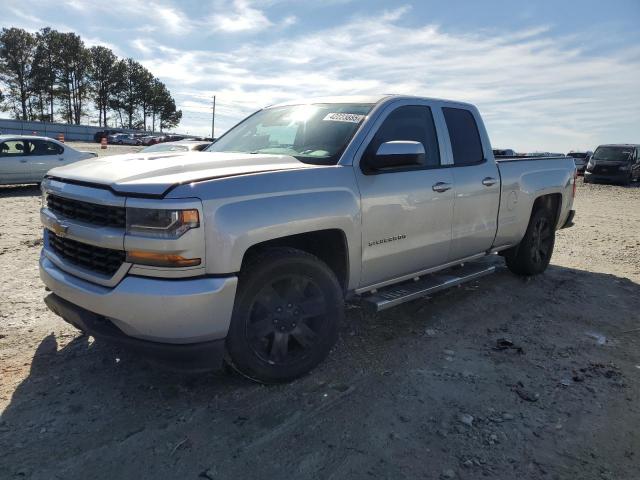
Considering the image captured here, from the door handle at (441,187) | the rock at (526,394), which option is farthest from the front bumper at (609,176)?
the rock at (526,394)

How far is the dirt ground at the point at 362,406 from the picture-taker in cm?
244

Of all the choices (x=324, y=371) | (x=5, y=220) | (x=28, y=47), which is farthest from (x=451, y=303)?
(x=28, y=47)

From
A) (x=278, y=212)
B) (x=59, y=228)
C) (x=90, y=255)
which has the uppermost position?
(x=278, y=212)

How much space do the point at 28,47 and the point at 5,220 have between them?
232ft

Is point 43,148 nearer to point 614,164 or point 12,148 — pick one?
point 12,148

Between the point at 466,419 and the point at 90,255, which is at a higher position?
the point at 90,255

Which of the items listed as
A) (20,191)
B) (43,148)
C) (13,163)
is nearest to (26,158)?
(13,163)

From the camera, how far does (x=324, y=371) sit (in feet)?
11.2

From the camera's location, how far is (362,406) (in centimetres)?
296

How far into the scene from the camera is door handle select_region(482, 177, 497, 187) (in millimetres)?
4564

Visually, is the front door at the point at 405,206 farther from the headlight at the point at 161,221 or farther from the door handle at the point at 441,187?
the headlight at the point at 161,221

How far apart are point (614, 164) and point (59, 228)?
24505mm

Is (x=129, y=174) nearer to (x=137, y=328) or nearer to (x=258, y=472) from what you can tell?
(x=137, y=328)

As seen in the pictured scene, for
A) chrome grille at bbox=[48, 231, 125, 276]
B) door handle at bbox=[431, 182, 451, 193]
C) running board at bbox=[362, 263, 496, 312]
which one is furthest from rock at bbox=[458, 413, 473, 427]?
chrome grille at bbox=[48, 231, 125, 276]
